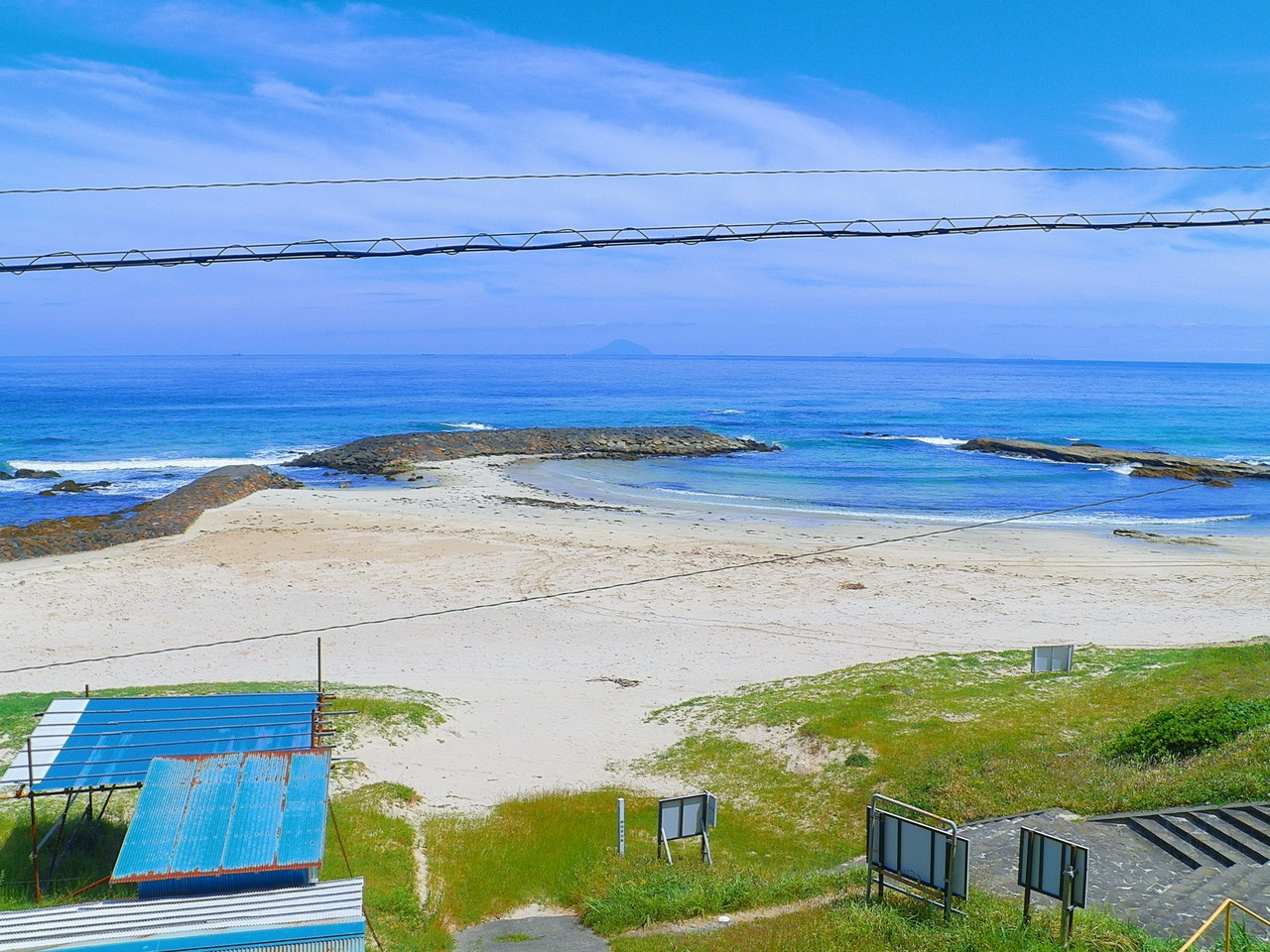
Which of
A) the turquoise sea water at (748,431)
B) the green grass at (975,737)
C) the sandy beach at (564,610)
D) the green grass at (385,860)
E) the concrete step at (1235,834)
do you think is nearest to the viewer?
the green grass at (385,860)

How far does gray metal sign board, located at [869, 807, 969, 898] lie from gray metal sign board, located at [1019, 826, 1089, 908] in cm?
55

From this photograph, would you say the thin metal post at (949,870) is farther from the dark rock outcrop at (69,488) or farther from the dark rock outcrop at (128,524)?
the dark rock outcrop at (69,488)

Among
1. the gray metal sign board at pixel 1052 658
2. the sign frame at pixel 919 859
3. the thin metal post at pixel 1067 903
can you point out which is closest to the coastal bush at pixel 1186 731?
the gray metal sign board at pixel 1052 658

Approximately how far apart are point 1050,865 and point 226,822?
7767 millimetres

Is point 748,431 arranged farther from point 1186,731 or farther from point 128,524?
point 1186,731

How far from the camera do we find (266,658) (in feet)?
71.5

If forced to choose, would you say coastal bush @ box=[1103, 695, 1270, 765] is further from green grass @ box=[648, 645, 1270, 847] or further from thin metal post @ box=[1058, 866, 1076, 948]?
thin metal post @ box=[1058, 866, 1076, 948]

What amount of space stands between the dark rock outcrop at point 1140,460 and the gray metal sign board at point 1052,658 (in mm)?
41526

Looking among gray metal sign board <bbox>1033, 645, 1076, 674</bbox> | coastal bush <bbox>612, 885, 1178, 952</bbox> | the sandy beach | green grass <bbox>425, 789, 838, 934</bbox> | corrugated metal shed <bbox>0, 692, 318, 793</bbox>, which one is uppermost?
corrugated metal shed <bbox>0, 692, 318, 793</bbox>

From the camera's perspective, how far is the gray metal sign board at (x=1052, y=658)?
63.3 ft

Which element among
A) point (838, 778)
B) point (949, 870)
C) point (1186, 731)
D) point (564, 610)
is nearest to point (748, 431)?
point (564, 610)

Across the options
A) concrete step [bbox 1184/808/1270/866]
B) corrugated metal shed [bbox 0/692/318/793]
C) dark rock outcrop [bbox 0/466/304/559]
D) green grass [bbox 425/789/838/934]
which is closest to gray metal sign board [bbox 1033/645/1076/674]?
concrete step [bbox 1184/808/1270/866]

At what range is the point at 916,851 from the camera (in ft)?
31.8

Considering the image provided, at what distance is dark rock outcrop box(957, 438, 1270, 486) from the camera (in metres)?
56.2
